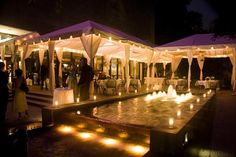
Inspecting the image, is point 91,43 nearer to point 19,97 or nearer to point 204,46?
point 19,97

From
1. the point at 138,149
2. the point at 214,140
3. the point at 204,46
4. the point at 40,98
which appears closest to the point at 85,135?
the point at 138,149

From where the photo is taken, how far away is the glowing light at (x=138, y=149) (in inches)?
135

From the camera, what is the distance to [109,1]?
73.2 feet

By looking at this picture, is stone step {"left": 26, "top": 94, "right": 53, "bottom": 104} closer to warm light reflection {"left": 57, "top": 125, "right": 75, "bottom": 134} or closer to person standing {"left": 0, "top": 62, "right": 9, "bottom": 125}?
person standing {"left": 0, "top": 62, "right": 9, "bottom": 125}

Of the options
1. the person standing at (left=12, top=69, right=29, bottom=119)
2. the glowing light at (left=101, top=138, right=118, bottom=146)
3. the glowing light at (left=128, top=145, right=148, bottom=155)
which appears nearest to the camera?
the glowing light at (left=128, top=145, right=148, bottom=155)

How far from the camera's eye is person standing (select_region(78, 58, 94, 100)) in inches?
277

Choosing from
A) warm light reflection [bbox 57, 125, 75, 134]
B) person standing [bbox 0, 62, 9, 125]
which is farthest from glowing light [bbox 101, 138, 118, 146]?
person standing [bbox 0, 62, 9, 125]

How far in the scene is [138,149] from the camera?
140 inches

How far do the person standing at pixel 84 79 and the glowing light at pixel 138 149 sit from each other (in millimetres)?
3889

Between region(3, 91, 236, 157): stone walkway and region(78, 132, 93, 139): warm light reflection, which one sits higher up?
region(78, 132, 93, 139): warm light reflection

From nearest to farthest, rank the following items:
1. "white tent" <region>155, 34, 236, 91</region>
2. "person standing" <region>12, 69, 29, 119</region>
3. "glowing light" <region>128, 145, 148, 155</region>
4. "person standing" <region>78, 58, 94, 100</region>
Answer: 1. "glowing light" <region>128, 145, 148, 155</region>
2. "person standing" <region>12, 69, 29, 119</region>
3. "person standing" <region>78, 58, 94, 100</region>
4. "white tent" <region>155, 34, 236, 91</region>

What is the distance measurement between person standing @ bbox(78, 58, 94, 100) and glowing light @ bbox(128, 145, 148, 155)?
3.89 metres

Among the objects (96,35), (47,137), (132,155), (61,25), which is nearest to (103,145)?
(132,155)

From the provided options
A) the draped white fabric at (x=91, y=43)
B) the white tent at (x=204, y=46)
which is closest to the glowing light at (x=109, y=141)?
the draped white fabric at (x=91, y=43)
